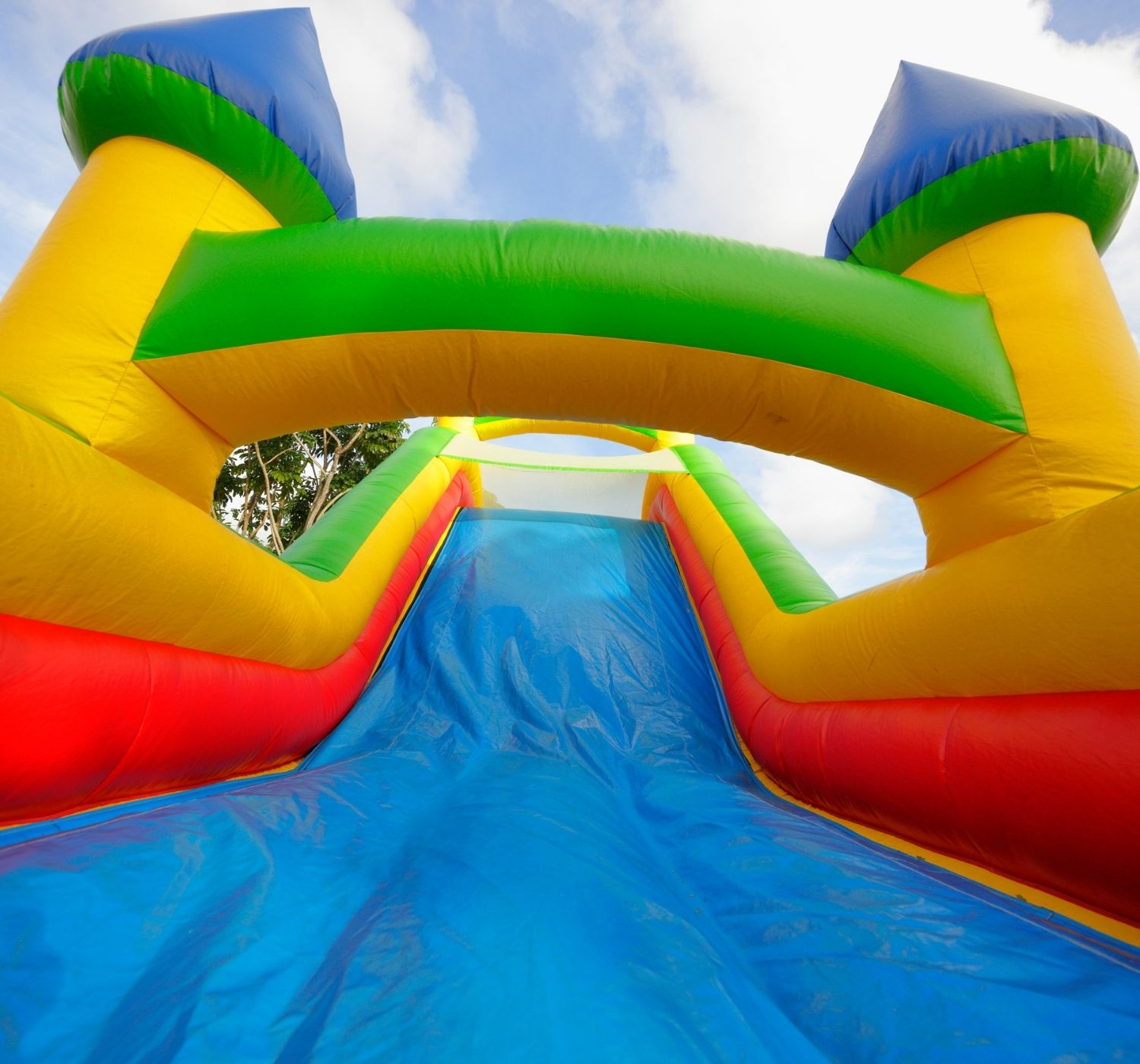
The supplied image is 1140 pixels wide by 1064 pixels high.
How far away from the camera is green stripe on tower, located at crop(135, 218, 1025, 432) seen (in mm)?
1348

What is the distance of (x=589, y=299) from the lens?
1394 millimetres

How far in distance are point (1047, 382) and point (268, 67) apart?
6.49ft

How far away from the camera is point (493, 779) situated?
157 cm

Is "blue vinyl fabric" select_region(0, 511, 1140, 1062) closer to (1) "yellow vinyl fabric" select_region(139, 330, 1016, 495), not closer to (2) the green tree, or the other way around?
(1) "yellow vinyl fabric" select_region(139, 330, 1016, 495)

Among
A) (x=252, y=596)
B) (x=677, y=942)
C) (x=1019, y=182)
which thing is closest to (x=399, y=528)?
(x=252, y=596)

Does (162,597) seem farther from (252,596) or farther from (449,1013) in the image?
(449,1013)

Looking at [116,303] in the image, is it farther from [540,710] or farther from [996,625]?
[996,625]

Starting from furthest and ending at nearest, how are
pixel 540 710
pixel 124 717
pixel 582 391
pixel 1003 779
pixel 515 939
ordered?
pixel 540 710, pixel 582 391, pixel 124 717, pixel 1003 779, pixel 515 939

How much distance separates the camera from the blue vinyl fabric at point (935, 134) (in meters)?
1.35

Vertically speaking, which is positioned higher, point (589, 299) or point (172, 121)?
point (172, 121)

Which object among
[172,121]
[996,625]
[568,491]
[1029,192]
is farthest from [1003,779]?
[568,491]

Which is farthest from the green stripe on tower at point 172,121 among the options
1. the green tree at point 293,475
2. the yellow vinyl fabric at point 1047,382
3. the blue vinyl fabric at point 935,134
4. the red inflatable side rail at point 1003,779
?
the green tree at point 293,475

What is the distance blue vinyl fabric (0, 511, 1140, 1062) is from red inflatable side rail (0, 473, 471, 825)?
0.12m

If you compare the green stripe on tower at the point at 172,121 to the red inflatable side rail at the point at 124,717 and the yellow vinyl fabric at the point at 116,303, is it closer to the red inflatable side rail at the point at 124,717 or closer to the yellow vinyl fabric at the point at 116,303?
the yellow vinyl fabric at the point at 116,303
